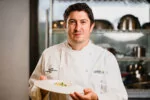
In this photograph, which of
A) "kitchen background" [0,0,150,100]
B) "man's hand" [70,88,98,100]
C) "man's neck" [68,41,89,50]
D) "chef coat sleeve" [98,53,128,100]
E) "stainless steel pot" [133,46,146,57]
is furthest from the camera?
"stainless steel pot" [133,46,146,57]

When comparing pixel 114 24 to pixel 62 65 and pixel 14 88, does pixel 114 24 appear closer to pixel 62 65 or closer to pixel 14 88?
pixel 14 88

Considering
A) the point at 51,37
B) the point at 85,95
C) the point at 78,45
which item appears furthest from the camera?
the point at 51,37

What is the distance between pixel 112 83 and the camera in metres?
1.59

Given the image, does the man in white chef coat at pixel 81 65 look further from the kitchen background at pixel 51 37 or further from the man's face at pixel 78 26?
the kitchen background at pixel 51 37

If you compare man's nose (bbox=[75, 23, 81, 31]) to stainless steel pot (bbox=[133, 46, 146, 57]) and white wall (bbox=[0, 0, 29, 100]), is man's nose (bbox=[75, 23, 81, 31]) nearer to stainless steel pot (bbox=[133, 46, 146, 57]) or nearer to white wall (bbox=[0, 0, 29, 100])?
white wall (bbox=[0, 0, 29, 100])

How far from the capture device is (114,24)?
3.58m

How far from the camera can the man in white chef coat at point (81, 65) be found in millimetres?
1598

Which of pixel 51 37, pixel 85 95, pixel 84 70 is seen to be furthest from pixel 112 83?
pixel 51 37

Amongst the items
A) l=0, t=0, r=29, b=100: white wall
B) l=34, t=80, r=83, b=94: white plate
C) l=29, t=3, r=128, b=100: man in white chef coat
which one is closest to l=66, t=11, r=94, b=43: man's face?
l=29, t=3, r=128, b=100: man in white chef coat

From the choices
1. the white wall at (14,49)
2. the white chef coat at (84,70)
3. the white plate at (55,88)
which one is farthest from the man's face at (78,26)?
the white wall at (14,49)

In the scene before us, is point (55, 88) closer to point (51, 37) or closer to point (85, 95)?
point (85, 95)

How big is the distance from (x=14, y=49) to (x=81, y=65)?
1.79 meters

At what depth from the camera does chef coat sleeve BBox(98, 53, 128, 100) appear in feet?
5.17

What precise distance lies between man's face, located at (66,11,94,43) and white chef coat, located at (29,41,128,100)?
0.39 feet
